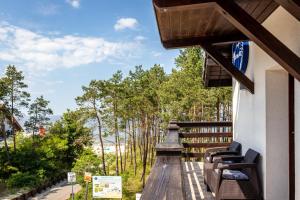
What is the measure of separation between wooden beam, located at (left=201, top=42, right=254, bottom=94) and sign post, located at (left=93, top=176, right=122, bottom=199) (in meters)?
14.5

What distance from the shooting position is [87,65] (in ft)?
186

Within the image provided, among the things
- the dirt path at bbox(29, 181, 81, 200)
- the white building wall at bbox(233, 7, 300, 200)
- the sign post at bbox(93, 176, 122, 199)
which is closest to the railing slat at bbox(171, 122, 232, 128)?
the white building wall at bbox(233, 7, 300, 200)

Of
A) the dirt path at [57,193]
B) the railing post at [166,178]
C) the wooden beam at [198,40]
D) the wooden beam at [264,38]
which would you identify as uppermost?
the wooden beam at [198,40]

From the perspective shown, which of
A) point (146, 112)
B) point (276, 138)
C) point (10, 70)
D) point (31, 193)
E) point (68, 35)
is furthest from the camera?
point (68, 35)

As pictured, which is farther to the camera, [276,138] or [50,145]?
[50,145]

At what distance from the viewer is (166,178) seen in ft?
5.21

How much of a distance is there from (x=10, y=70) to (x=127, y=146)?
480 inches

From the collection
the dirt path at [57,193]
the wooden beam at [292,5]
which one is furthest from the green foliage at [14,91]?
the wooden beam at [292,5]

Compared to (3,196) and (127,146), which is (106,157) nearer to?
(127,146)

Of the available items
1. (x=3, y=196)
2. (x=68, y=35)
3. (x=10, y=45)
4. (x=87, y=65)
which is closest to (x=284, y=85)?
(x=3, y=196)

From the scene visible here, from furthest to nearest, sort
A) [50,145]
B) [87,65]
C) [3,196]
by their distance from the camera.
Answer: [87,65] < [50,145] < [3,196]

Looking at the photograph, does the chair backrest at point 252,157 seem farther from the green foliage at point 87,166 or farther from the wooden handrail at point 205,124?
the green foliage at point 87,166

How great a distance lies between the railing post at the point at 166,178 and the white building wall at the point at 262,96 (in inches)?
45.7

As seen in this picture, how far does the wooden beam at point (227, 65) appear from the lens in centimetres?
376
